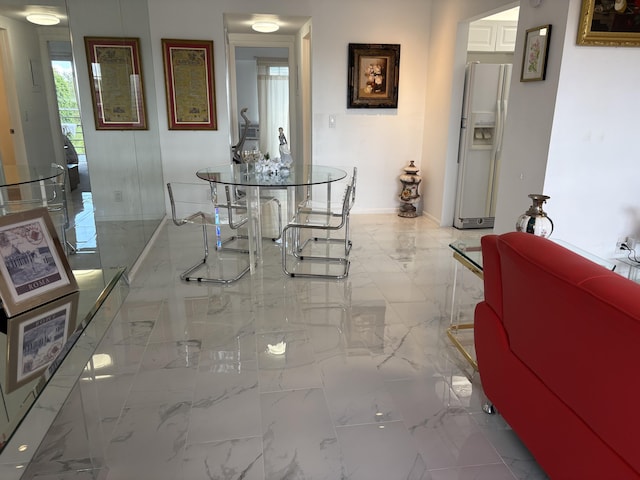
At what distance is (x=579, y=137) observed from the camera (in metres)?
3.26

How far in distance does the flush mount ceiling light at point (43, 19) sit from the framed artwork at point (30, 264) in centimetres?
118

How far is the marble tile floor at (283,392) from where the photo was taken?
176cm

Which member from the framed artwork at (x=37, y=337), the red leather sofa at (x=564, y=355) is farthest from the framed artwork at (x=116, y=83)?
the red leather sofa at (x=564, y=355)

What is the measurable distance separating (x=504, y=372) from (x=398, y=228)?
11.1 feet

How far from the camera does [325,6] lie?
196 inches

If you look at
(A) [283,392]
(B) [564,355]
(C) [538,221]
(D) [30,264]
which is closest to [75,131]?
(D) [30,264]

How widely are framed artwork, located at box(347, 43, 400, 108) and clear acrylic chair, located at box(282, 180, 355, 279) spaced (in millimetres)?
1591

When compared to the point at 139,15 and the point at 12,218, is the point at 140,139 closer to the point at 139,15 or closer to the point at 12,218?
the point at 139,15

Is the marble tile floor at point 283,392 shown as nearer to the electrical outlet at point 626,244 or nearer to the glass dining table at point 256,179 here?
the glass dining table at point 256,179

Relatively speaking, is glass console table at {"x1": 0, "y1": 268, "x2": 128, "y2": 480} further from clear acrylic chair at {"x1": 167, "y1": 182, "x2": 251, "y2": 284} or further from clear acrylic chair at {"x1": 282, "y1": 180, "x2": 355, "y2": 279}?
clear acrylic chair at {"x1": 282, "y1": 180, "x2": 355, "y2": 279}

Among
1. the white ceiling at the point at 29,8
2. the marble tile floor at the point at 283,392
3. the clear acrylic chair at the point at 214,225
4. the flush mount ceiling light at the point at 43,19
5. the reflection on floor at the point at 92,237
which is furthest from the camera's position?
the clear acrylic chair at the point at 214,225

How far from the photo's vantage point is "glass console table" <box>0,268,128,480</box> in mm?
1023

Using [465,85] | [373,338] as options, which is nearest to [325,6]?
[465,85]

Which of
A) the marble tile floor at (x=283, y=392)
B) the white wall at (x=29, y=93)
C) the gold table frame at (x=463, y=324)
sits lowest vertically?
the marble tile floor at (x=283, y=392)
